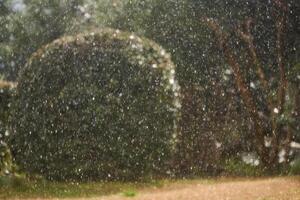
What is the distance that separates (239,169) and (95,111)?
3532 mm

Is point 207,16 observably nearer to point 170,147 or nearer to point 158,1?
point 158,1

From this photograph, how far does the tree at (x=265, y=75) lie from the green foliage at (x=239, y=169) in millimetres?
211

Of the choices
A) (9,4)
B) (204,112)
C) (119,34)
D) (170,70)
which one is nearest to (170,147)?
(170,70)

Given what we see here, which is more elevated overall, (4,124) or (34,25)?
(34,25)

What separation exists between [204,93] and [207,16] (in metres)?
1.67

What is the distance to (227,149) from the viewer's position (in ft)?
42.9

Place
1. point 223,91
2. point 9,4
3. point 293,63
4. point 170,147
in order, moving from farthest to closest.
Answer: point 9,4 → point 223,91 → point 293,63 → point 170,147

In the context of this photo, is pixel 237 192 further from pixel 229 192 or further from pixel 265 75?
pixel 265 75

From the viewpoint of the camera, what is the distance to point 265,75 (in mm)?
13352

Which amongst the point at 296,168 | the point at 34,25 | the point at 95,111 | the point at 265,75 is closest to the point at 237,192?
the point at 296,168

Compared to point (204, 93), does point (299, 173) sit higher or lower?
lower

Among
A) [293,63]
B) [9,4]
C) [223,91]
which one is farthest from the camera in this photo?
[9,4]

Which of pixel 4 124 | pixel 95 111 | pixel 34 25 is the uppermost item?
pixel 34 25

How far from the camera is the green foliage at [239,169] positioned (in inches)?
475
